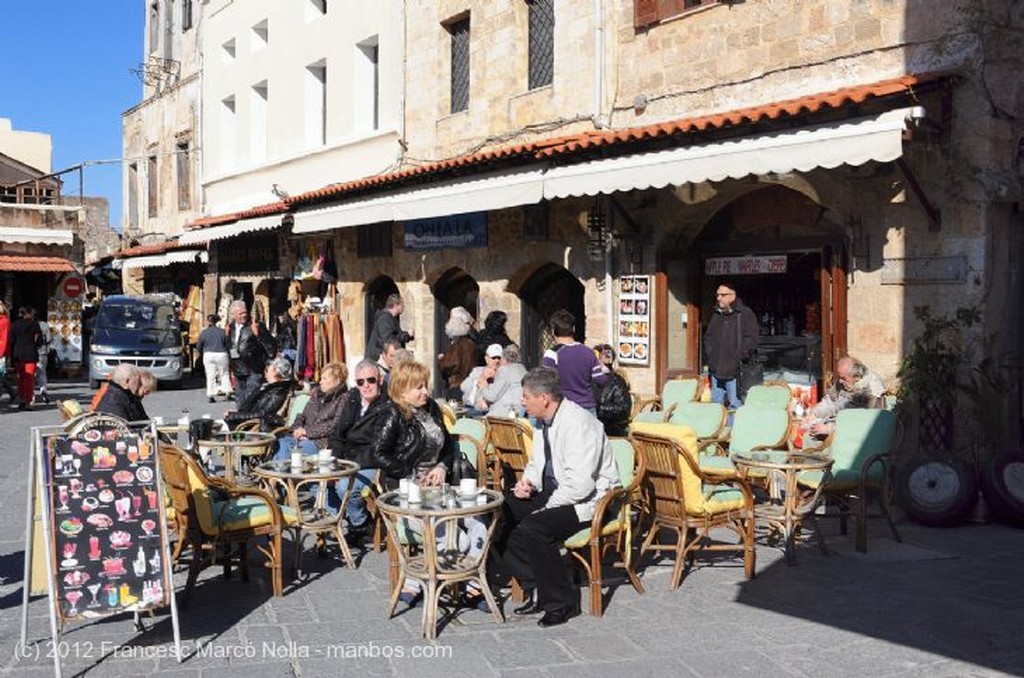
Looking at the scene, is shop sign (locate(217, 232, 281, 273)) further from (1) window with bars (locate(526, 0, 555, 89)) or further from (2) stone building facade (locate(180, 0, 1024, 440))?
(1) window with bars (locate(526, 0, 555, 89))

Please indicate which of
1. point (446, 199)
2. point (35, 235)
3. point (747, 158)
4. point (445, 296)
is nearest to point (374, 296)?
point (445, 296)

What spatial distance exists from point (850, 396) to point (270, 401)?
5115 millimetres

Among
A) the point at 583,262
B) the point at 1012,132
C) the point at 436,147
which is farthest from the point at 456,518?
the point at 436,147

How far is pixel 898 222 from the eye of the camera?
870 cm

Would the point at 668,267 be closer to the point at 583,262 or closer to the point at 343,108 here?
the point at 583,262

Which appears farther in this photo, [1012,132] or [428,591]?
[1012,132]

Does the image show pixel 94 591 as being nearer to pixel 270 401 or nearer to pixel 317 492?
pixel 317 492

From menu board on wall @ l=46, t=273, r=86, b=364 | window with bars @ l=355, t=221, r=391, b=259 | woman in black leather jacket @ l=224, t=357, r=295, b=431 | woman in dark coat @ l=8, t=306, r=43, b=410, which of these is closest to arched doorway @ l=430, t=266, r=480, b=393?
window with bars @ l=355, t=221, r=391, b=259

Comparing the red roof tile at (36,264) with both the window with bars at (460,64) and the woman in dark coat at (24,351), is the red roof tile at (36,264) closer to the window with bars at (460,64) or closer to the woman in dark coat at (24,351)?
the woman in dark coat at (24,351)

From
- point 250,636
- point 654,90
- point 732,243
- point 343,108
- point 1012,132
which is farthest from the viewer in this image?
point 343,108

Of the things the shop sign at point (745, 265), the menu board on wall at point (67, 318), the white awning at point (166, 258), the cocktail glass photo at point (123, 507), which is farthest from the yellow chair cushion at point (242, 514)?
the menu board on wall at point (67, 318)

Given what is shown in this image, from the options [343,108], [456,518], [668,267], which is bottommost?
[456,518]

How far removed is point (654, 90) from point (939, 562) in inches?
261

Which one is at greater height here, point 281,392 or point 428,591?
point 281,392
